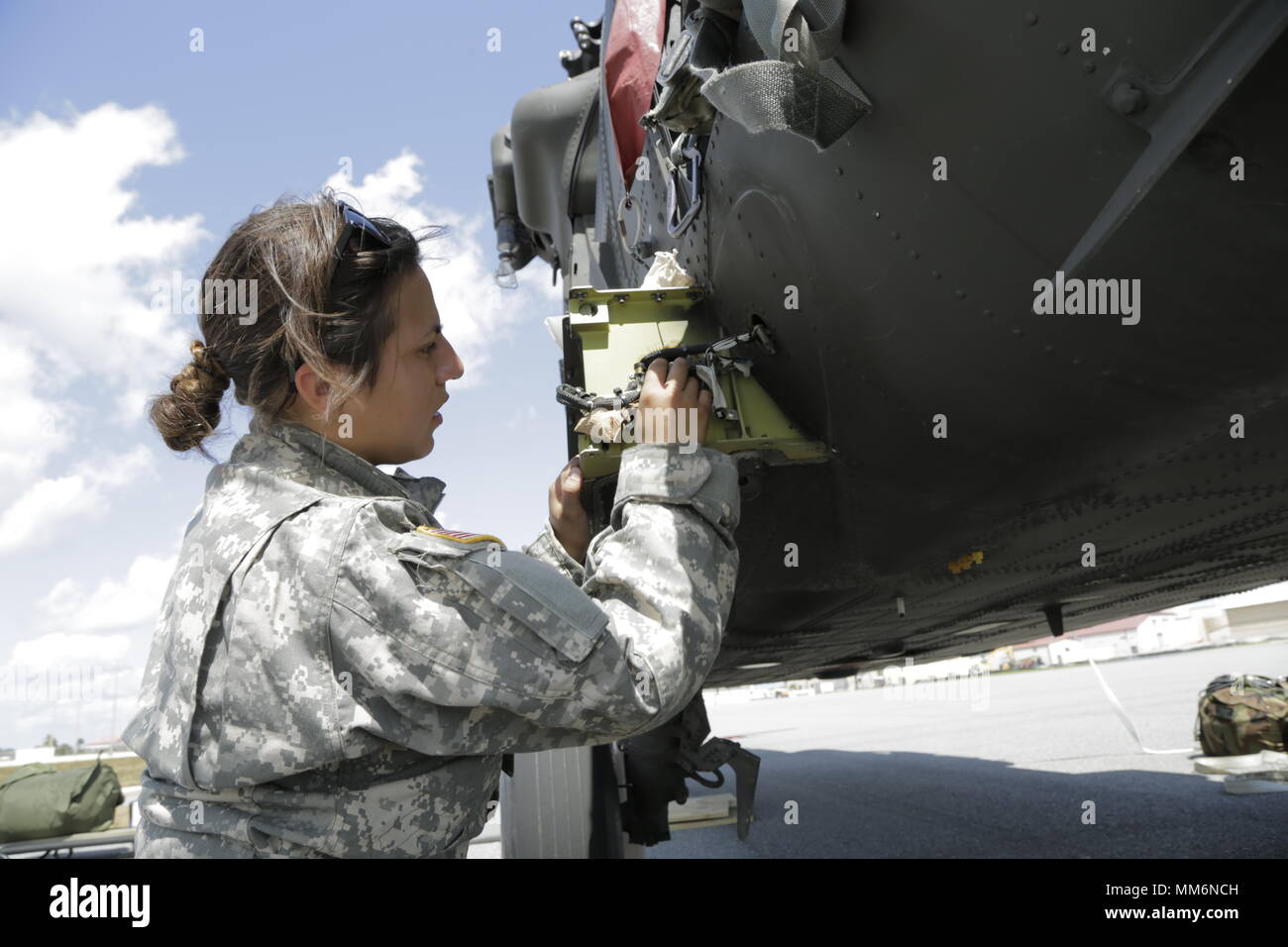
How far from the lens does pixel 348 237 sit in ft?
4.75

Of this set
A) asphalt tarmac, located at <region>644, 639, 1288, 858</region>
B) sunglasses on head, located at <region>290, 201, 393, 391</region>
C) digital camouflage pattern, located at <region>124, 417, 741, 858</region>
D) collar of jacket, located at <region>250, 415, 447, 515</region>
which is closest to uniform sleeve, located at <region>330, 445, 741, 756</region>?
digital camouflage pattern, located at <region>124, 417, 741, 858</region>

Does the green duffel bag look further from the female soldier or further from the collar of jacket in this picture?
the collar of jacket

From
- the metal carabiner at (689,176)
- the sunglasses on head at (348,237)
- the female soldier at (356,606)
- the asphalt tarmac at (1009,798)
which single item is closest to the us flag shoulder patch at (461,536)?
the female soldier at (356,606)

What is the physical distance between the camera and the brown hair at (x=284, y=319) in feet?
4.55

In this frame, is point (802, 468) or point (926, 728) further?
point (926, 728)

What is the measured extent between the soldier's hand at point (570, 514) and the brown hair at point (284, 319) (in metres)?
0.61

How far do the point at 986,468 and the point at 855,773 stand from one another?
7.29 meters

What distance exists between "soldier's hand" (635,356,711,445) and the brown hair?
50cm

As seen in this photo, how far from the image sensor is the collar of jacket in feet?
4.66

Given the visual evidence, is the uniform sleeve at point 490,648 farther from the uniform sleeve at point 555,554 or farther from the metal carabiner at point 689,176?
the metal carabiner at point 689,176
